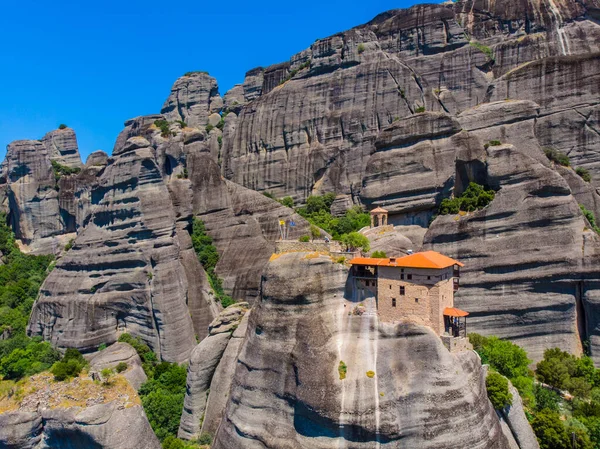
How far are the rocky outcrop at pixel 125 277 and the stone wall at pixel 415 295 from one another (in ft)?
71.8

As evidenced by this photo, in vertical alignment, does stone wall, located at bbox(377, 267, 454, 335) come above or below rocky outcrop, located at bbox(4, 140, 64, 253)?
below

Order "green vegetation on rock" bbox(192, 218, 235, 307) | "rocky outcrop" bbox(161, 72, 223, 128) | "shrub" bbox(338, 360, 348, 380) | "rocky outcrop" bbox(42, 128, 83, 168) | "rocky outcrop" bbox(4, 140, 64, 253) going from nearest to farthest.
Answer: "shrub" bbox(338, 360, 348, 380) < "green vegetation on rock" bbox(192, 218, 235, 307) < "rocky outcrop" bbox(4, 140, 64, 253) < "rocky outcrop" bbox(42, 128, 83, 168) < "rocky outcrop" bbox(161, 72, 223, 128)

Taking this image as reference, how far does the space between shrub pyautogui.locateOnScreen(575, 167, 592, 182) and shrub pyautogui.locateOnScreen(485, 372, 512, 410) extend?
23251mm

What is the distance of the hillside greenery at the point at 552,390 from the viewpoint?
2533cm

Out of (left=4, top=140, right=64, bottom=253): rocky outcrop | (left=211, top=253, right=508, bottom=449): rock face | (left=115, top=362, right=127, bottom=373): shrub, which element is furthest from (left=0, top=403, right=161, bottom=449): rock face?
(left=4, top=140, right=64, bottom=253): rocky outcrop

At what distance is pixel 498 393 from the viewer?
83.7 ft

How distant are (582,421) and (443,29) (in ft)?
156

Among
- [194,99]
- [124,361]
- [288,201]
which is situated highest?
[194,99]

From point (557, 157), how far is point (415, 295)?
2367 centimetres

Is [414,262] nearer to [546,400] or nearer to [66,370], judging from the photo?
[546,400]

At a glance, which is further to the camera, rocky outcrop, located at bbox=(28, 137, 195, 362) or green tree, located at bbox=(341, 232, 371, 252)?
rocky outcrop, located at bbox=(28, 137, 195, 362)

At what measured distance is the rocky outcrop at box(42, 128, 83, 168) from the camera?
247ft

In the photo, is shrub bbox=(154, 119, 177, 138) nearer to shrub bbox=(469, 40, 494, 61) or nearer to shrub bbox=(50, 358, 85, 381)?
shrub bbox=(50, 358, 85, 381)

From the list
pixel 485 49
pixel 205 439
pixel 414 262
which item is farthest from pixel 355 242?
pixel 485 49
